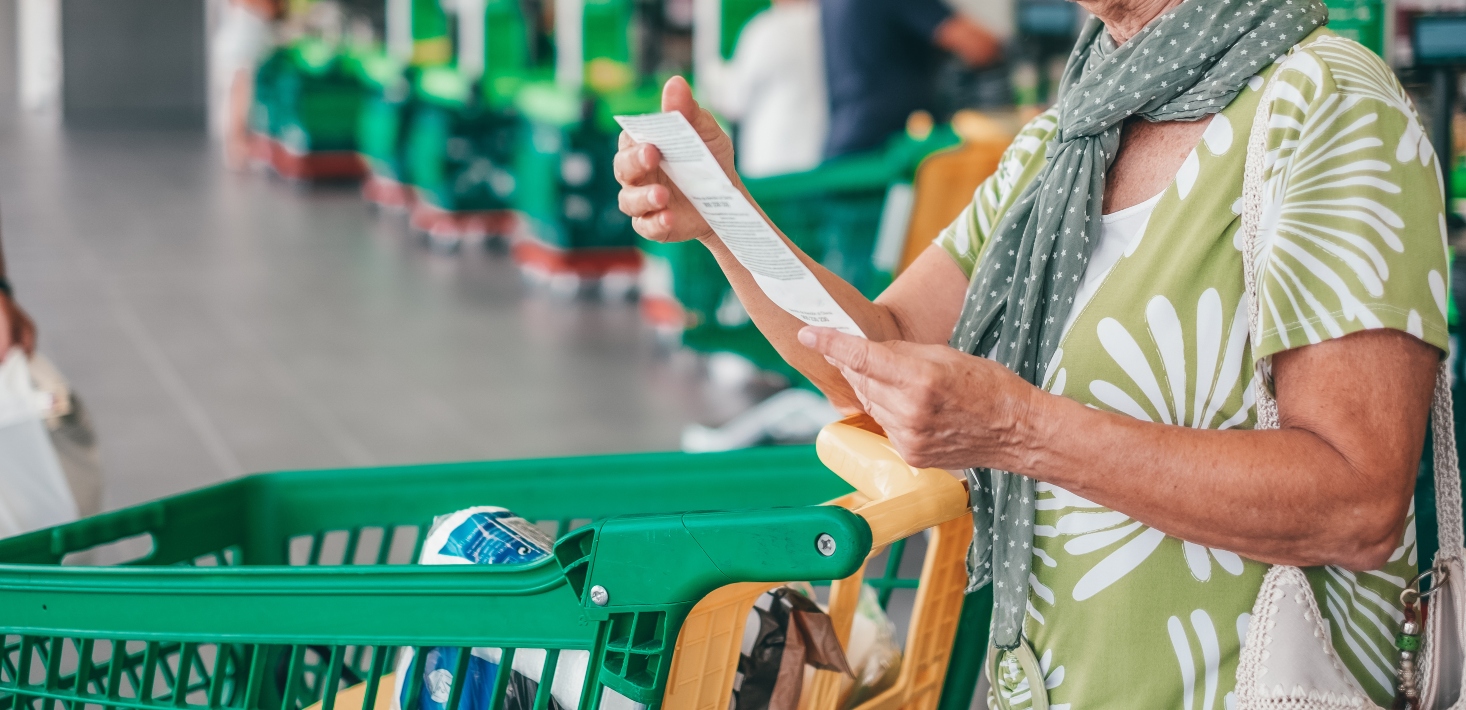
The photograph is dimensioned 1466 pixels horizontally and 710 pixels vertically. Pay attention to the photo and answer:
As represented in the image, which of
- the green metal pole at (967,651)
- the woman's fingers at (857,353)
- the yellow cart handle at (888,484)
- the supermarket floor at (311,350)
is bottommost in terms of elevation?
the supermarket floor at (311,350)

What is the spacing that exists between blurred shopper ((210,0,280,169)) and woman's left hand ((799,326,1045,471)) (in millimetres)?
11610

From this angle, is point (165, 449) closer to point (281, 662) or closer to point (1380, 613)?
point (281, 662)

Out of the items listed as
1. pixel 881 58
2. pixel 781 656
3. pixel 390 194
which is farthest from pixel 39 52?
pixel 781 656

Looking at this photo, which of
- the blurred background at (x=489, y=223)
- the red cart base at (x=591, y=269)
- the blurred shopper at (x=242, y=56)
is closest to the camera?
the blurred background at (x=489, y=223)

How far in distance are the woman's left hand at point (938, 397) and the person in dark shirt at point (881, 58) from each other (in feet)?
10.0

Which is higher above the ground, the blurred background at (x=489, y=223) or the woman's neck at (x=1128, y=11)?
the woman's neck at (x=1128, y=11)

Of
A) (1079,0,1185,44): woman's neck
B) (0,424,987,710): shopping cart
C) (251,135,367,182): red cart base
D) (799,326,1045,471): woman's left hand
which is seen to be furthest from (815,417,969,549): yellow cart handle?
(251,135,367,182): red cart base

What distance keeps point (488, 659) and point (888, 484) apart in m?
0.40

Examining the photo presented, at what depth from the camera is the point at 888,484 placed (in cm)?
123

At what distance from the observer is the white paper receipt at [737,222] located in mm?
1070

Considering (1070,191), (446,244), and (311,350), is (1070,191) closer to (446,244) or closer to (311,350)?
(311,350)

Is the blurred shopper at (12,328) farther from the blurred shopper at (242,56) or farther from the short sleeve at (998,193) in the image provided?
the blurred shopper at (242,56)

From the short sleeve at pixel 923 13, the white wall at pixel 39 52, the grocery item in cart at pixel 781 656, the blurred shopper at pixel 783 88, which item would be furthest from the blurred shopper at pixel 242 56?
the grocery item in cart at pixel 781 656

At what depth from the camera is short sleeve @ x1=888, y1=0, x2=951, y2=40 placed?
4.02 m
